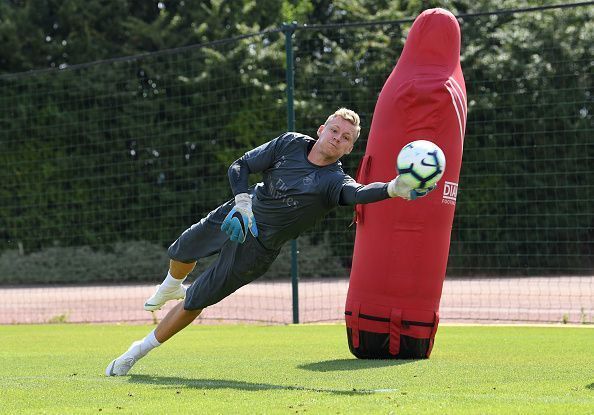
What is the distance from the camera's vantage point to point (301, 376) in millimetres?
7902

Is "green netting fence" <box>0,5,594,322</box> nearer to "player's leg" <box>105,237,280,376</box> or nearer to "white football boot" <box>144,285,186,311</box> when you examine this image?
"white football boot" <box>144,285,186,311</box>

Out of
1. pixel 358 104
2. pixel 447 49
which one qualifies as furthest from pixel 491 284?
pixel 447 49

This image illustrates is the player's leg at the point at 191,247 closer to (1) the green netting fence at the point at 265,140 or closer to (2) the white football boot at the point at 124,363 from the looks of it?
(2) the white football boot at the point at 124,363

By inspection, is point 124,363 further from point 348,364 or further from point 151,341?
point 348,364

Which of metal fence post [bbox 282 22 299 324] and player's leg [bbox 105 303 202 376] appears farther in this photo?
metal fence post [bbox 282 22 299 324]

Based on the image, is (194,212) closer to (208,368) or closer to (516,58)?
(516,58)

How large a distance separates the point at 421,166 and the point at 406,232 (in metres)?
2.47

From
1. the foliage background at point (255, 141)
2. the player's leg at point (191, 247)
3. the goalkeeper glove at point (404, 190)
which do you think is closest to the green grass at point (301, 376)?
the player's leg at point (191, 247)

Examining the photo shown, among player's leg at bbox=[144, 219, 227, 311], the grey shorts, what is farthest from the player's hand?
player's leg at bbox=[144, 219, 227, 311]

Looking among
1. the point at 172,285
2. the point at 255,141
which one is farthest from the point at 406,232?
the point at 255,141

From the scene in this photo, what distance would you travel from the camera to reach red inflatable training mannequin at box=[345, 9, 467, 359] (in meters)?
9.20

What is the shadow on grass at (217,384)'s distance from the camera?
6961 millimetres

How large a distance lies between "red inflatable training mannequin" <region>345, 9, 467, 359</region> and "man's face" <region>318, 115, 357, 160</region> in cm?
143

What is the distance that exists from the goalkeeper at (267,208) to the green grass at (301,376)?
557 mm
